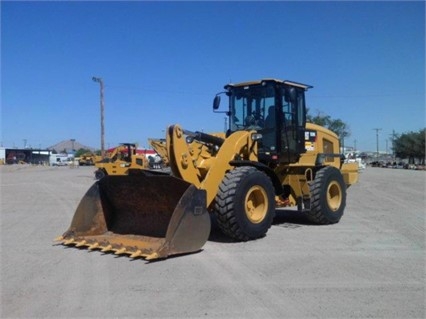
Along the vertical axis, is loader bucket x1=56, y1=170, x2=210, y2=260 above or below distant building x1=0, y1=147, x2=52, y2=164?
below

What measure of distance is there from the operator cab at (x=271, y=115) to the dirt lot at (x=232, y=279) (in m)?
1.79

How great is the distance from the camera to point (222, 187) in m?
8.18

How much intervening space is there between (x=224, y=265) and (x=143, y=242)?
1.65 m

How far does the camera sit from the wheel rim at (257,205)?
866cm

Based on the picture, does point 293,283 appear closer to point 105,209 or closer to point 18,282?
point 18,282

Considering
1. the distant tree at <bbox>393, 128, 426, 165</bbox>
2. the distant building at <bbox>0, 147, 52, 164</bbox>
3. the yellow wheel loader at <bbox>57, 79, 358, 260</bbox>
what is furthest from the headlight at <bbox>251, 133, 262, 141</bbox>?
the distant building at <bbox>0, 147, 52, 164</bbox>

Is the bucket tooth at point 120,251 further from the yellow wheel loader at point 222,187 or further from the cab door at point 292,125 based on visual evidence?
the cab door at point 292,125

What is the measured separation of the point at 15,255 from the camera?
24.3 feet

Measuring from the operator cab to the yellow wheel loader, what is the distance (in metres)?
0.02

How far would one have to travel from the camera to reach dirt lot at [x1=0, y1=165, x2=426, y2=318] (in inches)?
194

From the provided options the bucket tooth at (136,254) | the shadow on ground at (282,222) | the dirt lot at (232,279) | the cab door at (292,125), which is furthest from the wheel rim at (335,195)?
the bucket tooth at (136,254)

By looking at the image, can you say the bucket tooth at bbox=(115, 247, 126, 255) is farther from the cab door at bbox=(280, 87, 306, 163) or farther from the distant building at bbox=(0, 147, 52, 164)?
the distant building at bbox=(0, 147, 52, 164)

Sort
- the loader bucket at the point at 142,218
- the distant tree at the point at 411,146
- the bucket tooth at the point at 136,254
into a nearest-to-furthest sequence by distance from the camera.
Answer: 1. the bucket tooth at the point at 136,254
2. the loader bucket at the point at 142,218
3. the distant tree at the point at 411,146

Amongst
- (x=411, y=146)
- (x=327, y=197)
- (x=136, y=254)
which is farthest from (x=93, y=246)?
(x=411, y=146)
